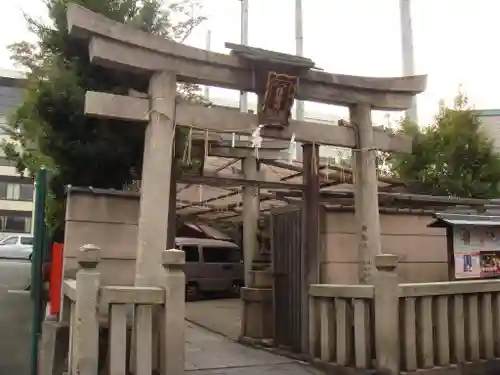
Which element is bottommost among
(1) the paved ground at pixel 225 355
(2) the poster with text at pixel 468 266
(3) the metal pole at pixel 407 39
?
(1) the paved ground at pixel 225 355

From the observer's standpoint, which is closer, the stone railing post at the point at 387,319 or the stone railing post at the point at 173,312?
the stone railing post at the point at 173,312

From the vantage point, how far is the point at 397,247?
7957mm

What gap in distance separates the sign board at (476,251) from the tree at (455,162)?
5.26 m

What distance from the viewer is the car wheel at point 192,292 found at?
16297mm

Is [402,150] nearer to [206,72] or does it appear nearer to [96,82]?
[206,72]

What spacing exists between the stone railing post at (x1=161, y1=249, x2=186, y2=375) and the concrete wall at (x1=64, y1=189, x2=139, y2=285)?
136cm

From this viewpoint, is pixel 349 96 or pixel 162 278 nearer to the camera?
pixel 162 278

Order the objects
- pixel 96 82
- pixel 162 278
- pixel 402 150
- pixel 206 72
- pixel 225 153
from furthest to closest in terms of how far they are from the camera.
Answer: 1. pixel 225 153
2. pixel 402 150
3. pixel 96 82
4. pixel 206 72
5. pixel 162 278

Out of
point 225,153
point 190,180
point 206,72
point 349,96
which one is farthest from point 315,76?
point 225,153

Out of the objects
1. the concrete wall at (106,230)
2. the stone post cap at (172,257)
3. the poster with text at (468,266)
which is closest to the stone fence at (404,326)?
the poster with text at (468,266)

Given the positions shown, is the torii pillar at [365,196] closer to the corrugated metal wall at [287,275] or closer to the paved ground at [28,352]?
the corrugated metal wall at [287,275]

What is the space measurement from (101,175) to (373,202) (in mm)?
3629

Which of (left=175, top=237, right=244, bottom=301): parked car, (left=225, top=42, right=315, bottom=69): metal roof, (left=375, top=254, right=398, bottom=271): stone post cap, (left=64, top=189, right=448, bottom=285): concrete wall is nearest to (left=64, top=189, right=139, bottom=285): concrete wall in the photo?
A: (left=64, top=189, right=448, bottom=285): concrete wall

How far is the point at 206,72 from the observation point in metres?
6.24
